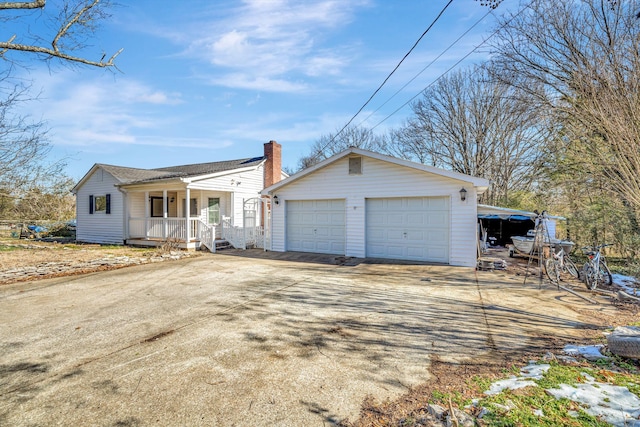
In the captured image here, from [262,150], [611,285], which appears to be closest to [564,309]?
[611,285]

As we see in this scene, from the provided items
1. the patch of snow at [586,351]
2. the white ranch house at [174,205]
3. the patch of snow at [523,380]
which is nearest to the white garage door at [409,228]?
the white ranch house at [174,205]

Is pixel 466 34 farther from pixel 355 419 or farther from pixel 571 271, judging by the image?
pixel 355 419

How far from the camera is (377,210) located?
37.0 ft

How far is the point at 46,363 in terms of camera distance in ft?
11.6

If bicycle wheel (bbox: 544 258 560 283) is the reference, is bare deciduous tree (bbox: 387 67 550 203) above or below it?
above

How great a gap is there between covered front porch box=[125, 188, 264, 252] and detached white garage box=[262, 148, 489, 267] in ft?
6.83

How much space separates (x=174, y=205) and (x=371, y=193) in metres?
11.0

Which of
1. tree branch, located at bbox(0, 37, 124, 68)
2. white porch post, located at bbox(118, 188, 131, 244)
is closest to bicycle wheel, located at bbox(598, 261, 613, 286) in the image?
tree branch, located at bbox(0, 37, 124, 68)

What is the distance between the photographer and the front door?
52.7 ft

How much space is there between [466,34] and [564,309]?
808 centimetres

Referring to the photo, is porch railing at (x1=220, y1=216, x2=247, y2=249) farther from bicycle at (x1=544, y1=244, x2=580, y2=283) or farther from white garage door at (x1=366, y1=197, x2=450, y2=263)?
bicycle at (x1=544, y1=244, x2=580, y2=283)

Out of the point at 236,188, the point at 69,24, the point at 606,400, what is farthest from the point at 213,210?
the point at 606,400

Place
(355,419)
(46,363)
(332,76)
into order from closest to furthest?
(355,419) < (46,363) < (332,76)

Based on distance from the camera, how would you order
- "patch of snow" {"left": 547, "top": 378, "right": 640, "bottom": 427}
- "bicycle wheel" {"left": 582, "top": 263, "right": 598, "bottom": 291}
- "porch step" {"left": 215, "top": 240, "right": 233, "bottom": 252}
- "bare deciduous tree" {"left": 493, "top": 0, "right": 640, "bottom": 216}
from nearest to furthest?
1. "patch of snow" {"left": 547, "top": 378, "right": 640, "bottom": 427}
2. "bare deciduous tree" {"left": 493, "top": 0, "right": 640, "bottom": 216}
3. "bicycle wheel" {"left": 582, "top": 263, "right": 598, "bottom": 291}
4. "porch step" {"left": 215, "top": 240, "right": 233, "bottom": 252}
